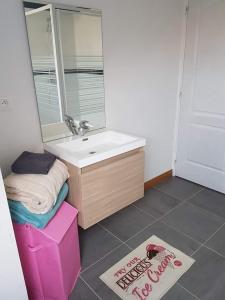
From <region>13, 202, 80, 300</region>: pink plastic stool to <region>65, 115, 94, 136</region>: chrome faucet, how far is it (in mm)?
748

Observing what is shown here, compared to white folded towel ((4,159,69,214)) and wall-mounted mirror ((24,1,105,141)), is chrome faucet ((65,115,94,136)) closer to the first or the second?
wall-mounted mirror ((24,1,105,141))

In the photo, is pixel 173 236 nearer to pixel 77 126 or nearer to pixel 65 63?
pixel 77 126

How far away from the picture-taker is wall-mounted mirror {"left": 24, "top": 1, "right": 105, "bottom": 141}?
1.73m

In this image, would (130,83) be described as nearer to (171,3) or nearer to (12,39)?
(171,3)

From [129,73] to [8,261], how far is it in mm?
1875

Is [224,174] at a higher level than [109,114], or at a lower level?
lower

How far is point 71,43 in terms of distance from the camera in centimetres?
194

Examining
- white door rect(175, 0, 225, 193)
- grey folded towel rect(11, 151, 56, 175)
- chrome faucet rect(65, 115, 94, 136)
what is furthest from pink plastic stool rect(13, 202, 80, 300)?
white door rect(175, 0, 225, 193)

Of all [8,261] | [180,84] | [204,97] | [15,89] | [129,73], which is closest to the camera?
[8,261]

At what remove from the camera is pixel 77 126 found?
2.11 m

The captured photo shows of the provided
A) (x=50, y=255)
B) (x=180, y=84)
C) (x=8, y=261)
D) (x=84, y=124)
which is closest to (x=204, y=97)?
(x=180, y=84)

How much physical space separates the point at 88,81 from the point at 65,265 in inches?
58.5

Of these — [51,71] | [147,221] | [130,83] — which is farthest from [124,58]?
[147,221]

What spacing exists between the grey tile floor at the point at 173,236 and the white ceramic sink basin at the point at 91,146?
765 millimetres
